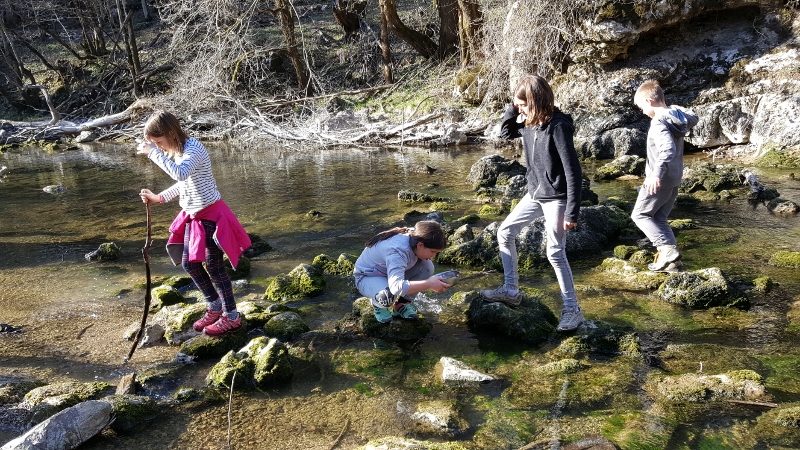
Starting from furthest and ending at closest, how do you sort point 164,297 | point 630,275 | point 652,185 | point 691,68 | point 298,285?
point 691,68 → point 298,285 → point 630,275 → point 164,297 → point 652,185

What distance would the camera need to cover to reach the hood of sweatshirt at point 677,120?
5691 mm

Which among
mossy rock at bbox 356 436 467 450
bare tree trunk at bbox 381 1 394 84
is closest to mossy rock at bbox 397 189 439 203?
mossy rock at bbox 356 436 467 450

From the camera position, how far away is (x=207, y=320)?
5.43m

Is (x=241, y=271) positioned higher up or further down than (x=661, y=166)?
Answer: further down

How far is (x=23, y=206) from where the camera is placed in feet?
38.0

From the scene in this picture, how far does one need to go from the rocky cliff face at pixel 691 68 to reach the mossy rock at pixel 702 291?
7.39 meters

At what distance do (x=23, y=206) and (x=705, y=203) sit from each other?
453 inches

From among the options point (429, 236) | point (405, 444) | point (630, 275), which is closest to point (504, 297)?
point (429, 236)

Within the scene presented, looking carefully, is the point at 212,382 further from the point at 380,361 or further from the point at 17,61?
the point at 17,61

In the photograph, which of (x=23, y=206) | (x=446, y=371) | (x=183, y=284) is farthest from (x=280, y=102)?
(x=446, y=371)

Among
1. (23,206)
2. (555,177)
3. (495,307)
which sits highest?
(555,177)

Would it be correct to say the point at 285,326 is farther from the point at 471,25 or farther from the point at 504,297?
the point at 471,25

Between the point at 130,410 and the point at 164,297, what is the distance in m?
2.27

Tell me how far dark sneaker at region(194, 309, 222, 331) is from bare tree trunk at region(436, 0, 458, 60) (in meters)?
15.3
